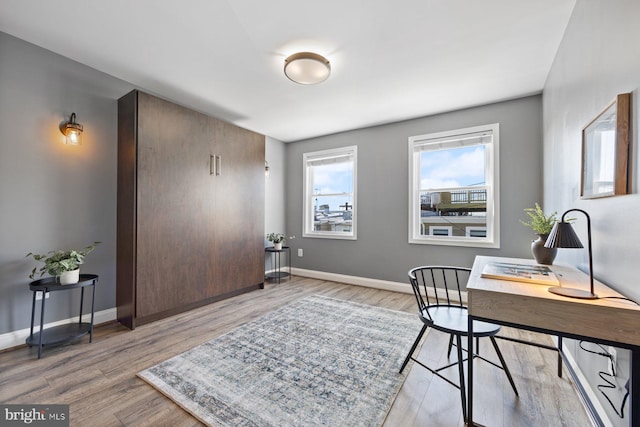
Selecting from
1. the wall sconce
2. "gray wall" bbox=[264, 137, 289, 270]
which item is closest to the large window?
"gray wall" bbox=[264, 137, 289, 270]

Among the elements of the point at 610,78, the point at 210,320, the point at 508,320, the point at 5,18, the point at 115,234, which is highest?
the point at 5,18

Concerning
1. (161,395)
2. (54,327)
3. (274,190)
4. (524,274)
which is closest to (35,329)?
(54,327)

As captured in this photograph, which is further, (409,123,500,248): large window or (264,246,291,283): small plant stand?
(264,246,291,283): small plant stand

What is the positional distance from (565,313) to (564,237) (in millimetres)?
365

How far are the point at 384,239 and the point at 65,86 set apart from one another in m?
4.07

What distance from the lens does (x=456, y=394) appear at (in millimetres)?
1675

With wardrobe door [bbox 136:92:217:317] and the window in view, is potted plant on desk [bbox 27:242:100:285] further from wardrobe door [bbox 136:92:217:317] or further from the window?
the window

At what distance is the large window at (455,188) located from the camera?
3.39 m

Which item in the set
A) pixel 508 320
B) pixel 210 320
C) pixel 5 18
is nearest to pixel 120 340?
pixel 210 320

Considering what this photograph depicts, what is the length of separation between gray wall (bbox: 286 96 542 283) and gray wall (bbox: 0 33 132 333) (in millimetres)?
2887

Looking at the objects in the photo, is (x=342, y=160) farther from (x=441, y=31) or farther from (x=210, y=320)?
(x=210, y=320)

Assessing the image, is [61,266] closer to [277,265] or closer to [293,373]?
[293,373]

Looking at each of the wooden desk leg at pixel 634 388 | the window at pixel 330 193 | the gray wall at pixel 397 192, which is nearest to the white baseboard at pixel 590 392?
the wooden desk leg at pixel 634 388

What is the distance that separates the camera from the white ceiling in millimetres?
1900
